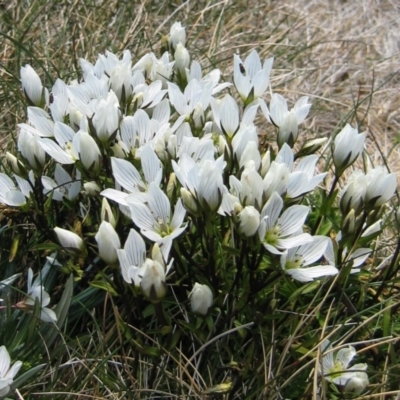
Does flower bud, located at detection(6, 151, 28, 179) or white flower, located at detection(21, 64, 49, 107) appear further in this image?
white flower, located at detection(21, 64, 49, 107)

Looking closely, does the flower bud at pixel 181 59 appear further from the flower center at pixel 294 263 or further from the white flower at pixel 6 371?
the white flower at pixel 6 371

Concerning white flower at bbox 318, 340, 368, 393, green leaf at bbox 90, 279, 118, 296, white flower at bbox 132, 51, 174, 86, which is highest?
white flower at bbox 132, 51, 174, 86

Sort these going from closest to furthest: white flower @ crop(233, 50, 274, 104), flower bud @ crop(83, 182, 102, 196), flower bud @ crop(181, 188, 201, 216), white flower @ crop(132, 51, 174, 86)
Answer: flower bud @ crop(181, 188, 201, 216)
flower bud @ crop(83, 182, 102, 196)
white flower @ crop(233, 50, 274, 104)
white flower @ crop(132, 51, 174, 86)

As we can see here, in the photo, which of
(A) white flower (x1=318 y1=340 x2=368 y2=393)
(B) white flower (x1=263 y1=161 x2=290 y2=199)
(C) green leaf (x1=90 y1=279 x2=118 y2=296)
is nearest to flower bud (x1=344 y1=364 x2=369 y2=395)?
(A) white flower (x1=318 y1=340 x2=368 y2=393)

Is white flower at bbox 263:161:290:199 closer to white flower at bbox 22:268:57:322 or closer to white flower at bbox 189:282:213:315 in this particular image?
white flower at bbox 189:282:213:315

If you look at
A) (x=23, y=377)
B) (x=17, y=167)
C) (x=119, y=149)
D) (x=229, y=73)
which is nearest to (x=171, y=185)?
(x=119, y=149)

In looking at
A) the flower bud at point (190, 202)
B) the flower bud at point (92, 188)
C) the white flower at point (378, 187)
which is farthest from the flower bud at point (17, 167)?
the white flower at point (378, 187)

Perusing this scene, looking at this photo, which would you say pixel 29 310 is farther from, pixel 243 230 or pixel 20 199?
pixel 243 230

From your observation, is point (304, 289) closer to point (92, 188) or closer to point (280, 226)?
point (280, 226)
